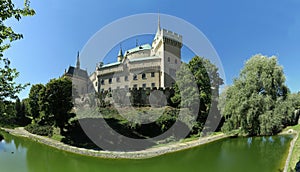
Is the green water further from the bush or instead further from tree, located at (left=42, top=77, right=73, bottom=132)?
the bush

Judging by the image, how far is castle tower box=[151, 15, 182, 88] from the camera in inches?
1281

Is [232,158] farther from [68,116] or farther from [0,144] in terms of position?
[0,144]

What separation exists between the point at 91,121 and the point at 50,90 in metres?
4.70

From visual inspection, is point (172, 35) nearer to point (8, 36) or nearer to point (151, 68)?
point (151, 68)

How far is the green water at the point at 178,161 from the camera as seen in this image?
380 inches

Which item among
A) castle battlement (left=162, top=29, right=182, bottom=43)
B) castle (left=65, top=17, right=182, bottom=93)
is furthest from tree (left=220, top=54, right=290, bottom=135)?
castle battlement (left=162, top=29, right=182, bottom=43)

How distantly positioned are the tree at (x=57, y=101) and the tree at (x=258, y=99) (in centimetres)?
1492

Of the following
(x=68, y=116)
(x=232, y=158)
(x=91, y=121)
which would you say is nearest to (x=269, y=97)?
(x=232, y=158)

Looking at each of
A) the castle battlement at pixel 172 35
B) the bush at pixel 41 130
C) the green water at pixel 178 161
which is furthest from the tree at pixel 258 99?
the bush at pixel 41 130

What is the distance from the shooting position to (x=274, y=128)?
54.2 ft

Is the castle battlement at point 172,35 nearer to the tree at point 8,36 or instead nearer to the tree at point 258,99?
the tree at point 258,99

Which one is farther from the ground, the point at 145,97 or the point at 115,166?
the point at 145,97

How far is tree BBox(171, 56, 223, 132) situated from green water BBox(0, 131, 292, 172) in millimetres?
7116

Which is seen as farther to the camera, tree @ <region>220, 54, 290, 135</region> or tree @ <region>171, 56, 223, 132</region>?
tree @ <region>171, 56, 223, 132</region>
